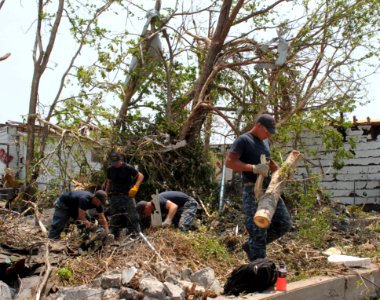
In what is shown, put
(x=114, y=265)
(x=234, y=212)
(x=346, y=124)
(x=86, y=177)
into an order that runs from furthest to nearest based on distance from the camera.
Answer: (x=346, y=124) < (x=86, y=177) < (x=234, y=212) < (x=114, y=265)

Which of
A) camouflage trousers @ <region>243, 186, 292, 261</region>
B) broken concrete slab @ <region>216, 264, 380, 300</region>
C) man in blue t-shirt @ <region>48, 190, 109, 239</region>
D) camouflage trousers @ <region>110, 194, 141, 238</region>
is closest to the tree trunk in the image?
camouflage trousers @ <region>110, 194, 141, 238</region>

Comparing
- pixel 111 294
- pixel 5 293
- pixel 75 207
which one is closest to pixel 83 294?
pixel 111 294

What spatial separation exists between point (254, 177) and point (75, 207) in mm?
3524

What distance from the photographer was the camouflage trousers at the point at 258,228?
571cm

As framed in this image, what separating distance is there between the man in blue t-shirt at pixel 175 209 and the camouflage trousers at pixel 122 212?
0.48 feet

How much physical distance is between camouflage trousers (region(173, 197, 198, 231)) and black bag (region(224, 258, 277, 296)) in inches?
136

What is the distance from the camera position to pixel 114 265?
18.3 ft

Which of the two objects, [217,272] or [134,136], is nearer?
[217,272]

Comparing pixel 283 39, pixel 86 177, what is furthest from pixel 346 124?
pixel 86 177

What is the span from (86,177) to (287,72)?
16.8ft

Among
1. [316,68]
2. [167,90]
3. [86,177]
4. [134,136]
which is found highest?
[316,68]

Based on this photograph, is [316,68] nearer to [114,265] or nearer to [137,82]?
[137,82]

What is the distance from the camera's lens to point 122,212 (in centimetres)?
897

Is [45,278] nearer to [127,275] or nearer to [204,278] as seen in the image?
[127,275]
